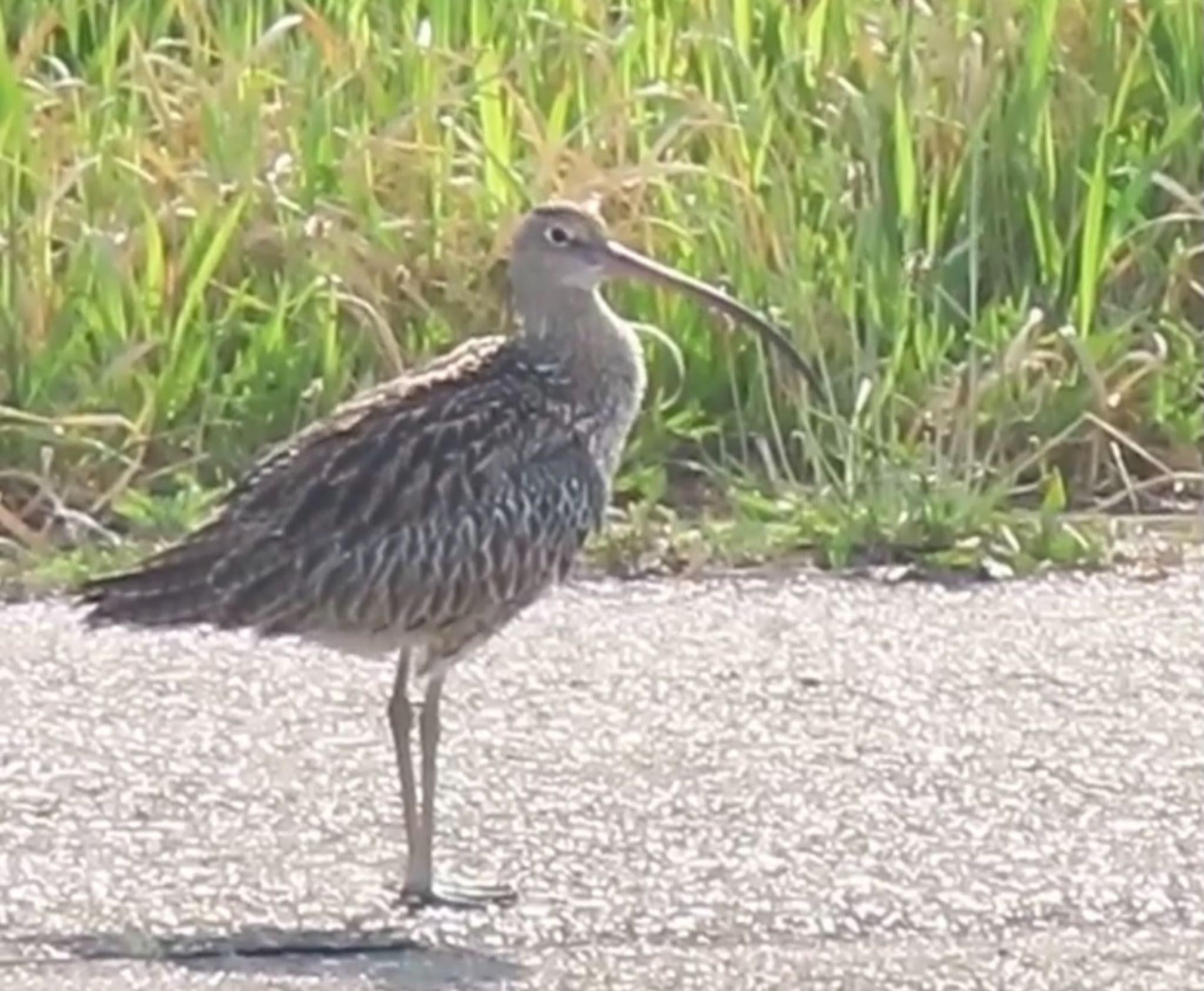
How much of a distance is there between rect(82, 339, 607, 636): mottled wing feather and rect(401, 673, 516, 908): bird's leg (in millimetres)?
184

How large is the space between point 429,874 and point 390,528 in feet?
1.65

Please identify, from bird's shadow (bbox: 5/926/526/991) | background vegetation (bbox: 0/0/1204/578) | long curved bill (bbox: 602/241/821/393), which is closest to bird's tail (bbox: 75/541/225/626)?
bird's shadow (bbox: 5/926/526/991)

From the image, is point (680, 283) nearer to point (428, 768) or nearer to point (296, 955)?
point (428, 768)

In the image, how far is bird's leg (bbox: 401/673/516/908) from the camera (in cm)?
550

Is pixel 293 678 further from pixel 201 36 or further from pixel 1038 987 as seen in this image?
pixel 201 36

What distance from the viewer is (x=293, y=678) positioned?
21.4ft

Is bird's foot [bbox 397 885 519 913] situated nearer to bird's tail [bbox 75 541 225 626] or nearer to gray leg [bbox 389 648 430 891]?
gray leg [bbox 389 648 430 891]

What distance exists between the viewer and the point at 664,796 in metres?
Result: 5.96

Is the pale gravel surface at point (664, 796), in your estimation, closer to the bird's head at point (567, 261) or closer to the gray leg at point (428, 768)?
the gray leg at point (428, 768)

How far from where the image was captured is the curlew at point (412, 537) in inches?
223

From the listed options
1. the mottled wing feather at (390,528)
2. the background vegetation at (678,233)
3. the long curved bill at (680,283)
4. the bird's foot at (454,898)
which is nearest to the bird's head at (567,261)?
the long curved bill at (680,283)

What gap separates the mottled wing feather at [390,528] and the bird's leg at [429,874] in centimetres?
18

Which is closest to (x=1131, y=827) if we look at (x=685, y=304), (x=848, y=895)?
(x=848, y=895)

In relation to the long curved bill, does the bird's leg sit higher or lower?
lower
